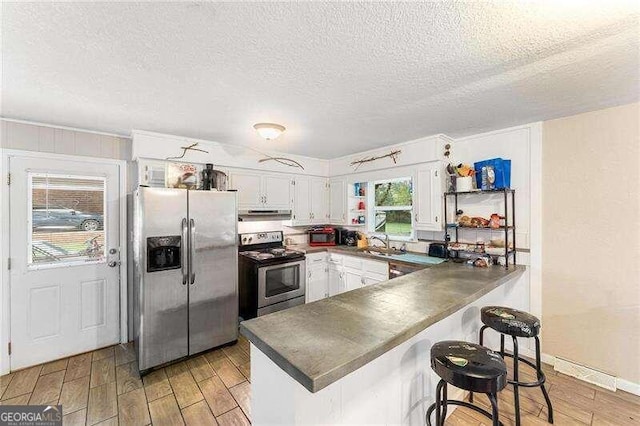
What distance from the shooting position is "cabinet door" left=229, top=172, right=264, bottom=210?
139 inches

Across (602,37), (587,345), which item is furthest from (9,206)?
(587,345)

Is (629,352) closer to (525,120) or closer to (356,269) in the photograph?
(525,120)

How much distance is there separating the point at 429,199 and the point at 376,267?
1.06m

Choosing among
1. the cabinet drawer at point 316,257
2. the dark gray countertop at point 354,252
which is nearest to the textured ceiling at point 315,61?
the dark gray countertop at point 354,252

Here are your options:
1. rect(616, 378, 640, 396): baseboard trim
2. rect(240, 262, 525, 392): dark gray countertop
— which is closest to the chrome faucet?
rect(240, 262, 525, 392): dark gray countertop

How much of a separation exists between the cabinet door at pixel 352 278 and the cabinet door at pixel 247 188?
1.56 metres

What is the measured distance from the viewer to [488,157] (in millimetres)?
2980

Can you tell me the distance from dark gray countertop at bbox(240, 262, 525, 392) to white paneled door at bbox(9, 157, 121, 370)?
2.60 metres

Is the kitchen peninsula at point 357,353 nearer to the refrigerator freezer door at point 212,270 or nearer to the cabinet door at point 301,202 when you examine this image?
the refrigerator freezer door at point 212,270

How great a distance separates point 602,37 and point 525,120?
4.48 ft

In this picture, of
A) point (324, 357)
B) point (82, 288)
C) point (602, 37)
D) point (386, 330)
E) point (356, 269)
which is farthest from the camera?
point (356, 269)

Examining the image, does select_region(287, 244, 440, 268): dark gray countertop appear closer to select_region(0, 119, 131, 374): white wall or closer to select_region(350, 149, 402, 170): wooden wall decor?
select_region(350, 149, 402, 170): wooden wall decor

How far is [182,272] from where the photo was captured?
2.61 m

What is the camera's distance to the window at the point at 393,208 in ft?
12.4
